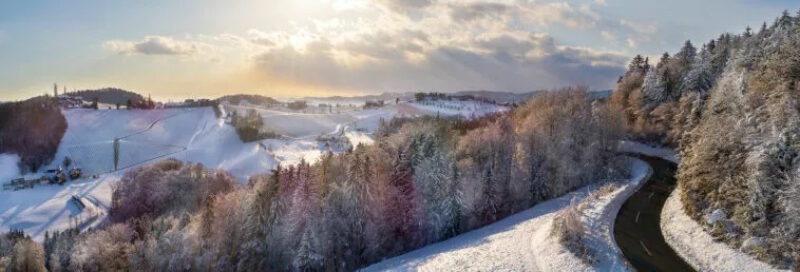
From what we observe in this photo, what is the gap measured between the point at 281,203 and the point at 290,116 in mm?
153747

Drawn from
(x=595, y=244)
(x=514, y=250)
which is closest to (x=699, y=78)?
(x=595, y=244)

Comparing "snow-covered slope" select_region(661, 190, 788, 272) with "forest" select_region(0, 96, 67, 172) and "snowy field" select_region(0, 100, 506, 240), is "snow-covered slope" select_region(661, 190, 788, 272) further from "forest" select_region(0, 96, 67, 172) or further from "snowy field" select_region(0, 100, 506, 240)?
"forest" select_region(0, 96, 67, 172)

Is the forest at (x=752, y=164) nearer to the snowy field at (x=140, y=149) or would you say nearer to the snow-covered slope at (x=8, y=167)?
the snowy field at (x=140, y=149)

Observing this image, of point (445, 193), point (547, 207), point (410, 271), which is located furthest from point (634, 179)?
point (410, 271)

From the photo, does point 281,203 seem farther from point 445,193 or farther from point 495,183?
point 495,183

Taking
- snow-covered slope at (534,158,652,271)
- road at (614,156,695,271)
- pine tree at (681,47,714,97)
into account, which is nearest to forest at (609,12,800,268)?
road at (614,156,695,271)

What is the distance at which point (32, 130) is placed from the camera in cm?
14038

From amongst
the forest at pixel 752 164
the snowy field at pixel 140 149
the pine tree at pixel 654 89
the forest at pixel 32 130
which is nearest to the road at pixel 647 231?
the forest at pixel 752 164

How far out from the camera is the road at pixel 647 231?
30.1 metres

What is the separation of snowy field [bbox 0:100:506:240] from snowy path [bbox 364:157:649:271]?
63.7 m

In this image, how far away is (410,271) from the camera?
115 feet

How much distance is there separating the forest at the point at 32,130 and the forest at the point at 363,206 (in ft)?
261

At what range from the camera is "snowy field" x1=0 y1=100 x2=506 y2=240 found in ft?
275

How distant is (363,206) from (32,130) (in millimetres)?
138853
